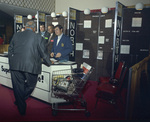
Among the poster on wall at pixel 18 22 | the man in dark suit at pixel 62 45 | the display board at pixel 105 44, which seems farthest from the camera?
the poster on wall at pixel 18 22

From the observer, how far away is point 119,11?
398 centimetres

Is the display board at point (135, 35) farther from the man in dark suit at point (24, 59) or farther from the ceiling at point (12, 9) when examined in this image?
the ceiling at point (12, 9)

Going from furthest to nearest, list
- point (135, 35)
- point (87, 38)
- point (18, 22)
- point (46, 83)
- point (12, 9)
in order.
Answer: point (12, 9), point (18, 22), point (87, 38), point (135, 35), point (46, 83)

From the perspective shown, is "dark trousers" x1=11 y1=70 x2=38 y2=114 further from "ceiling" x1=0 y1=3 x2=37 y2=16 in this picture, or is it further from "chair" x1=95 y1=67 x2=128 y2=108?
"ceiling" x1=0 y1=3 x2=37 y2=16

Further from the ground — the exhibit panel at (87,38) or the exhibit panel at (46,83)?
the exhibit panel at (87,38)

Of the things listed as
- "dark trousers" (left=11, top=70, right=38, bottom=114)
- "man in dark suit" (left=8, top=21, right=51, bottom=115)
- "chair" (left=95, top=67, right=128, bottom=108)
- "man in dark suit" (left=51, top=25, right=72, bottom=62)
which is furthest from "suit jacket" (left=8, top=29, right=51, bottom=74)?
"chair" (left=95, top=67, right=128, bottom=108)

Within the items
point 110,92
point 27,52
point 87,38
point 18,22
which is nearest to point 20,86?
point 27,52

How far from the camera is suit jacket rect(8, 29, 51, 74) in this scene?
244 centimetres

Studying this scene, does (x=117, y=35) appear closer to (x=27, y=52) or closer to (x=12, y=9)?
(x=27, y=52)

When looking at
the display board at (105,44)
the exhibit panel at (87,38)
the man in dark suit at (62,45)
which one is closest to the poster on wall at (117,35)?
the display board at (105,44)

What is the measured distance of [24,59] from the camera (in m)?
2.44

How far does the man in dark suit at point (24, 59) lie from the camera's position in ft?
8.02

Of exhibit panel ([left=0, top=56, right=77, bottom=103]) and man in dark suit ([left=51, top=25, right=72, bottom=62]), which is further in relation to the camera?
man in dark suit ([left=51, top=25, right=72, bottom=62])

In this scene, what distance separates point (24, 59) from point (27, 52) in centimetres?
12
